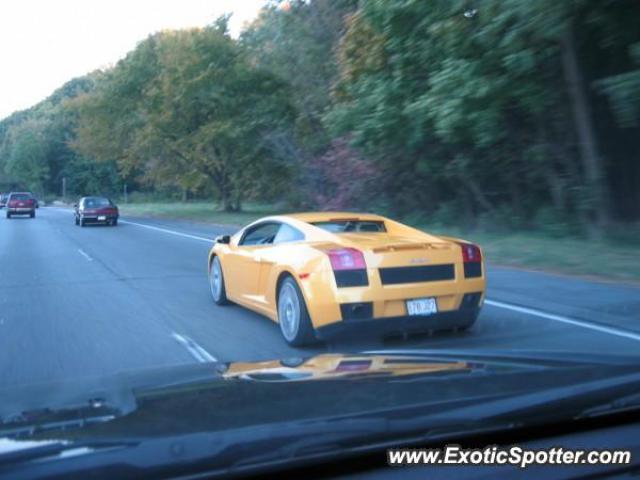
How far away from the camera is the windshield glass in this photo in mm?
3285

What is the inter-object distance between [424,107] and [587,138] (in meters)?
4.07

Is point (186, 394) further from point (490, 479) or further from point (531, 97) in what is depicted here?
point (531, 97)

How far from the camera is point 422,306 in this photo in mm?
7703

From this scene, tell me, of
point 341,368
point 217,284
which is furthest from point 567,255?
point 341,368

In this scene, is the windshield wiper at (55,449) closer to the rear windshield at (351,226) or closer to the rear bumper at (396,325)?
the rear bumper at (396,325)

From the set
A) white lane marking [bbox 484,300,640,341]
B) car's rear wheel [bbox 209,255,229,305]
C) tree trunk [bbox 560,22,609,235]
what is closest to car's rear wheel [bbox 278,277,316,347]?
car's rear wheel [bbox 209,255,229,305]

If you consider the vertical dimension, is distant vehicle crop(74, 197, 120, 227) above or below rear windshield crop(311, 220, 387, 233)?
below

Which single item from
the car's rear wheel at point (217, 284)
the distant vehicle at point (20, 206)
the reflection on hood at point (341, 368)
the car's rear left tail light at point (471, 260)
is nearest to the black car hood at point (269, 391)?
the reflection on hood at point (341, 368)

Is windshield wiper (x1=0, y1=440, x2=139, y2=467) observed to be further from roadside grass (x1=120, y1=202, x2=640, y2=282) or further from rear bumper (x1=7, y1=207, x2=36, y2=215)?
rear bumper (x1=7, y1=207, x2=36, y2=215)

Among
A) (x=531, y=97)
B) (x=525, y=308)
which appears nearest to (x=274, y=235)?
(x=525, y=308)

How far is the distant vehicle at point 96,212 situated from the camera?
36219mm

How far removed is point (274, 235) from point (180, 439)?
6732 mm

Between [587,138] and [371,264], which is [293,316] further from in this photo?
[587,138]

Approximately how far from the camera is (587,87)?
60.8 feet
